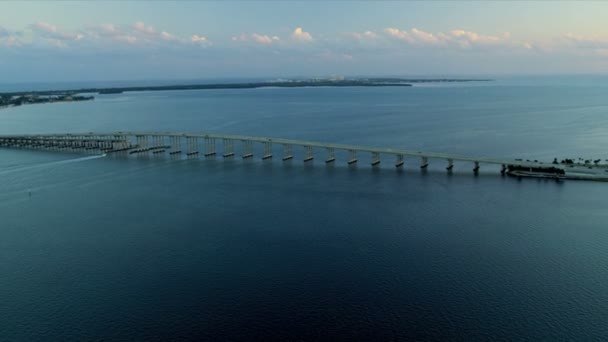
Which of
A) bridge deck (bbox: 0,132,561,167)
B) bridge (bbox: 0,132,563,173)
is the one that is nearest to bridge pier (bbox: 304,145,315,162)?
bridge (bbox: 0,132,563,173)

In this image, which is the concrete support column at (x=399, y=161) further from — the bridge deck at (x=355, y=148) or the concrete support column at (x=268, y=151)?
the concrete support column at (x=268, y=151)

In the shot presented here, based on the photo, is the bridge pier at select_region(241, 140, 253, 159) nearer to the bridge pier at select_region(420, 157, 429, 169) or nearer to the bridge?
the bridge

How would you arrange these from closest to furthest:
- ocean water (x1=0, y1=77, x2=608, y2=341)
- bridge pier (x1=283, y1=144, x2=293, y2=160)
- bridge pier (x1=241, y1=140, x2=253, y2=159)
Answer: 1. ocean water (x1=0, y1=77, x2=608, y2=341)
2. bridge pier (x1=283, y1=144, x2=293, y2=160)
3. bridge pier (x1=241, y1=140, x2=253, y2=159)

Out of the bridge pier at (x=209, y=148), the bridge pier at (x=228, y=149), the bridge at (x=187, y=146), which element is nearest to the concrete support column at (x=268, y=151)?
the bridge at (x=187, y=146)

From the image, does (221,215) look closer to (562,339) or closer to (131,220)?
(131,220)

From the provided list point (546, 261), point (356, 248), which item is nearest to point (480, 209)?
point (546, 261)

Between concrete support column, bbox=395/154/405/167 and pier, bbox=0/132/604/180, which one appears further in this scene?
pier, bbox=0/132/604/180
